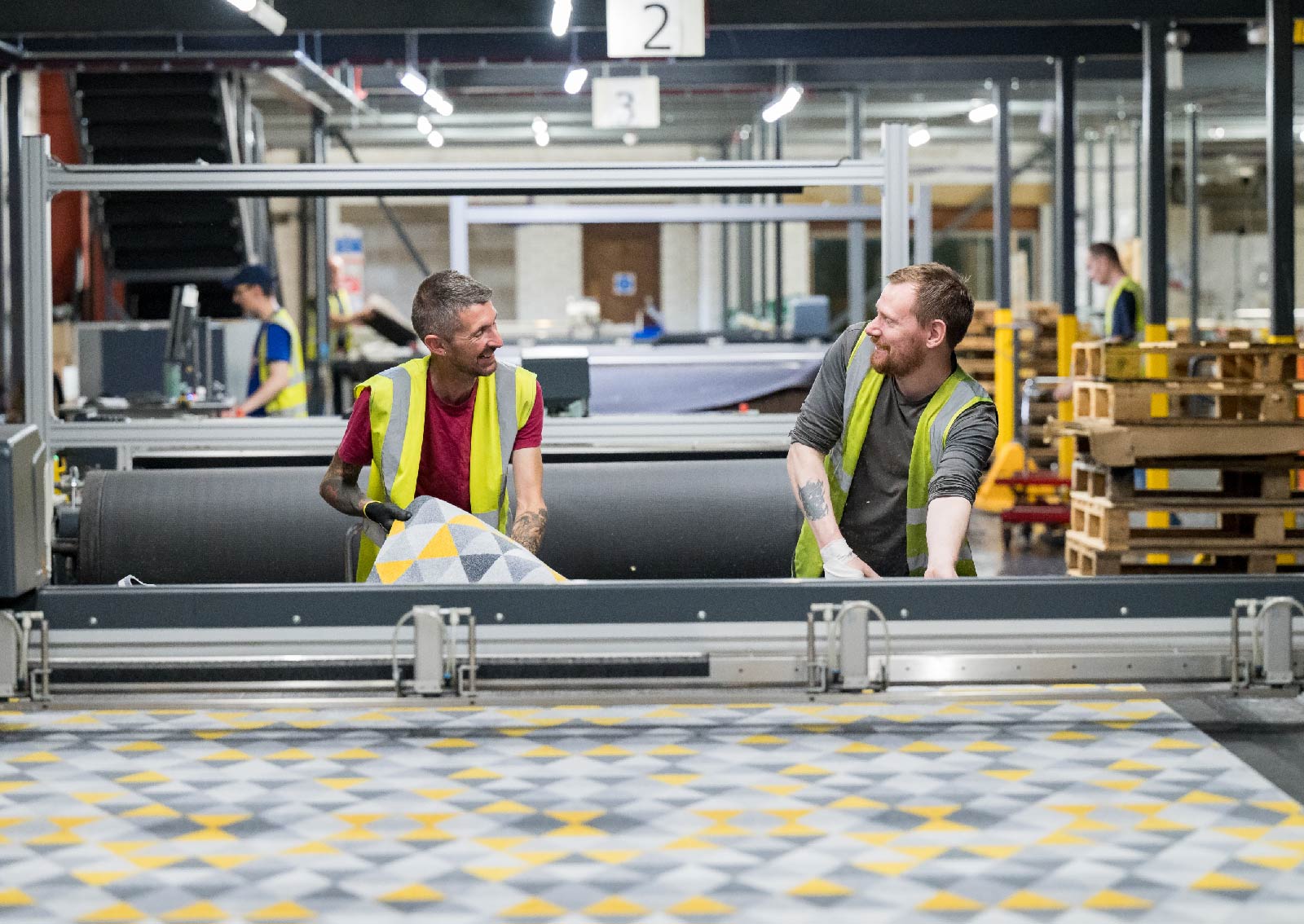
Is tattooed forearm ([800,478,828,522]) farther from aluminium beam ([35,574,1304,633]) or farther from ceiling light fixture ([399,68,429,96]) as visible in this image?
ceiling light fixture ([399,68,429,96])

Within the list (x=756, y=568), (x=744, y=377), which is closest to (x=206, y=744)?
(x=756, y=568)

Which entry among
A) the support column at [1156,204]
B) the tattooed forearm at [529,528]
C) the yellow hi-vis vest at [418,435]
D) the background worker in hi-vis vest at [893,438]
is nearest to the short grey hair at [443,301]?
the yellow hi-vis vest at [418,435]

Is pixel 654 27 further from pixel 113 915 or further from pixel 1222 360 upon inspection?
pixel 113 915

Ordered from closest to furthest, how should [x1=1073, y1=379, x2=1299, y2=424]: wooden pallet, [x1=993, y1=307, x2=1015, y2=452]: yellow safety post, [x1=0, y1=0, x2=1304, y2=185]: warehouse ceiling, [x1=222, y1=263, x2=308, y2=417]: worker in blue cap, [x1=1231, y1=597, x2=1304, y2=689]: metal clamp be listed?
A: [x1=1231, y1=597, x2=1304, y2=689]: metal clamp
[x1=1073, y1=379, x2=1299, y2=424]: wooden pallet
[x1=222, y1=263, x2=308, y2=417]: worker in blue cap
[x1=0, y1=0, x2=1304, y2=185]: warehouse ceiling
[x1=993, y1=307, x2=1015, y2=452]: yellow safety post

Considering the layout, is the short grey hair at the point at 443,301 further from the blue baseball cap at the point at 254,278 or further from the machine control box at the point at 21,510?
the blue baseball cap at the point at 254,278

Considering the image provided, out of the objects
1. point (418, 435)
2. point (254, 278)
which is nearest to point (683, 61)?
point (254, 278)

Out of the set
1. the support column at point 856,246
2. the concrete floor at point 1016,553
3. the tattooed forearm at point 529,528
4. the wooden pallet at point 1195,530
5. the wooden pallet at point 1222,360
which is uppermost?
the support column at point 856,246

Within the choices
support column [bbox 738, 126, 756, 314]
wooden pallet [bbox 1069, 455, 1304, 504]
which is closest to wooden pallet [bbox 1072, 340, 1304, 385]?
wooden pallet [bbox 1069, 455, 1304, 504]

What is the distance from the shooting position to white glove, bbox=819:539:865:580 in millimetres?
3428

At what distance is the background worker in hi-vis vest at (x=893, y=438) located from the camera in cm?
358

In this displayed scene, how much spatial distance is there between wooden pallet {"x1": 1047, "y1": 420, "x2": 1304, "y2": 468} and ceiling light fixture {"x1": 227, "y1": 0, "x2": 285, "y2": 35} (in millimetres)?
5173

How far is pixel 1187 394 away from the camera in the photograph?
23.5 feet

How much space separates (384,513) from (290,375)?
17.5 feet

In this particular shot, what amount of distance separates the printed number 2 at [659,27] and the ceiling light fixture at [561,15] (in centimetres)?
48
